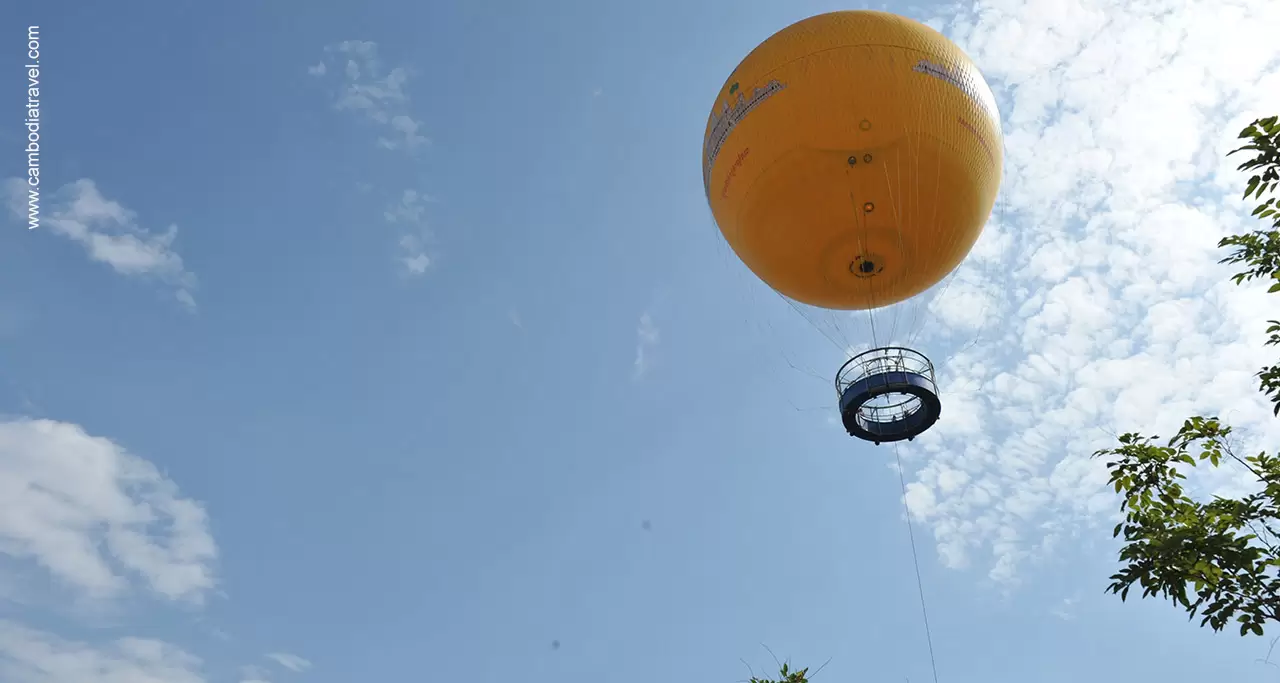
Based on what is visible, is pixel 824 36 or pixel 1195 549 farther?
pixel 824 36

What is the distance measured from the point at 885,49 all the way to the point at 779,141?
280cm

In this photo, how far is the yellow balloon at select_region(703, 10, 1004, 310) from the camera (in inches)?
619

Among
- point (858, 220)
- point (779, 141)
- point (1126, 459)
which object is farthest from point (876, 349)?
point (1126, 459)

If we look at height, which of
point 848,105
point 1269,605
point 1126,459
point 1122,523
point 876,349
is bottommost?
point 1269,605

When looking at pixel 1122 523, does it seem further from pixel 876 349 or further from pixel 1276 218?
pixel 876 349

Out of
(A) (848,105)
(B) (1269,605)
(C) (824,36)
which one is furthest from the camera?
(C) (824,36)

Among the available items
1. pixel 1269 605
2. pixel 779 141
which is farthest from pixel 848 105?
pixel 1269 605

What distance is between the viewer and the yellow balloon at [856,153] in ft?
51.6

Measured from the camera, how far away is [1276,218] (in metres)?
7.40

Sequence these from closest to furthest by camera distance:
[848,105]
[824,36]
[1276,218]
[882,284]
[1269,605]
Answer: [1269,605], [1276,218], [848,105], [824,36], [882,284]

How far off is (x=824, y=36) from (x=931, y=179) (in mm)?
3615

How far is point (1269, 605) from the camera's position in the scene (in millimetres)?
6883

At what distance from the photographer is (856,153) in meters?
15.6

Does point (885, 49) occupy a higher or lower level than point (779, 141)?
higher
